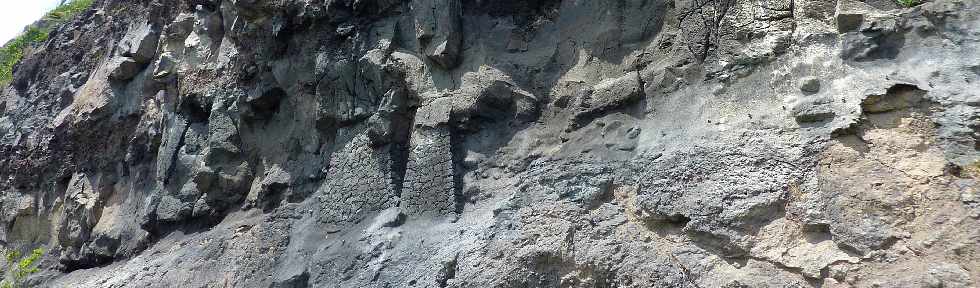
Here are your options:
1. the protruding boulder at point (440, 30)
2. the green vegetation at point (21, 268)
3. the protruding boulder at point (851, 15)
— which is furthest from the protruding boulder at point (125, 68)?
the protruding boulder at point (851, 15)

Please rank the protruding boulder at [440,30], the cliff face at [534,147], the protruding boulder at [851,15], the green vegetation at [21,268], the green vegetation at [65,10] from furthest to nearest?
1. the green vegetation at [65,10]
2. the green vegetation at [21,268]
3. the protruding boulder at [440,30]
4. the protruding boulder at [851,15]
5. the cliff face at [534,147]

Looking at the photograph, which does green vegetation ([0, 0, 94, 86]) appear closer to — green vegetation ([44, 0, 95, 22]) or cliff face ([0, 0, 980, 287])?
green vegetation ([44, 0, 95, 22])

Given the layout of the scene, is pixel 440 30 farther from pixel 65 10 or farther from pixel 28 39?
pixel 65 10

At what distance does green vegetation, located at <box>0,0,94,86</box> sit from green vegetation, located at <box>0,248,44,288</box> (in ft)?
21.3

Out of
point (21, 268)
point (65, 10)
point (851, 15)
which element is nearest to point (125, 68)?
point (21, 268)

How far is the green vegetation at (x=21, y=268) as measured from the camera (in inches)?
469

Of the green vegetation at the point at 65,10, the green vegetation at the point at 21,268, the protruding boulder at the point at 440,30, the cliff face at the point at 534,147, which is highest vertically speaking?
the green vegetation at the point at 65,10

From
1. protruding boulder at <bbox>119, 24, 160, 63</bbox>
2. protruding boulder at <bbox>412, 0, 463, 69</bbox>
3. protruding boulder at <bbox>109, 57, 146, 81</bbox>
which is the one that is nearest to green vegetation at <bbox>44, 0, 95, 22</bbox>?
protruding boulder at <bbox>109, 57, 146, 81</bbox>

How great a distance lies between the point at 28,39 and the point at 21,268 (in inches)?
387

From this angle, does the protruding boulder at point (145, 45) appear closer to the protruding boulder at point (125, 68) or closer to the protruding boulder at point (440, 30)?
the protruding boulder at point (125, 68)

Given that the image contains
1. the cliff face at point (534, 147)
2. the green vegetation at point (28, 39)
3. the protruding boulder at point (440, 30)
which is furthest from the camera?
the green vegetation at point (28, 39)

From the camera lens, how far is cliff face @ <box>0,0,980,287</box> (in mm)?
5348

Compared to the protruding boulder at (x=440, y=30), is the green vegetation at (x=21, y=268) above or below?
below

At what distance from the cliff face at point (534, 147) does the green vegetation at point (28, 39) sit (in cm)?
708
